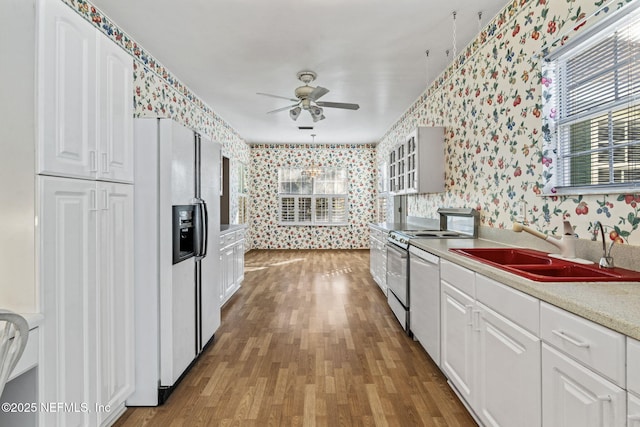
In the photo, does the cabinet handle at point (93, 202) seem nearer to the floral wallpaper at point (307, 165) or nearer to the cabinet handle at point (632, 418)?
the cabinet handle at point (632, 418)

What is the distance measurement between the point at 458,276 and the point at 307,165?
7009mm

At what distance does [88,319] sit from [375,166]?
777 centimetres

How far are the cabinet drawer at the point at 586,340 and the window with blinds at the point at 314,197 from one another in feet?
24.8

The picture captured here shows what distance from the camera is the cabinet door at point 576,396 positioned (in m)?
0.97

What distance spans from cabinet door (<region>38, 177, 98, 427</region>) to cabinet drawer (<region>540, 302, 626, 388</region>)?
6.39 ft

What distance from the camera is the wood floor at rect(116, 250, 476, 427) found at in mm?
1966

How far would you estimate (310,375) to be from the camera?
7.98 ft

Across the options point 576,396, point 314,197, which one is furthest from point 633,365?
point 314,197

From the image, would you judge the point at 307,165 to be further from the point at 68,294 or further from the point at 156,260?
the point at 68,294

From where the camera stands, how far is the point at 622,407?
0.94 m

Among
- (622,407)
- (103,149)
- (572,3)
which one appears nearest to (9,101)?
(103,149)

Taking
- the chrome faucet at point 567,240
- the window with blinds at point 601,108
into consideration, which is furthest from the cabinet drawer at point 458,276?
the window with blinds at point 601,108

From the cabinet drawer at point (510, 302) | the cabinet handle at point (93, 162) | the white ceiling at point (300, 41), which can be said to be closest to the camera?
the cabinet drawer at point (510, 302)

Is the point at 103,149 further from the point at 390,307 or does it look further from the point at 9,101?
the point at 390,307
